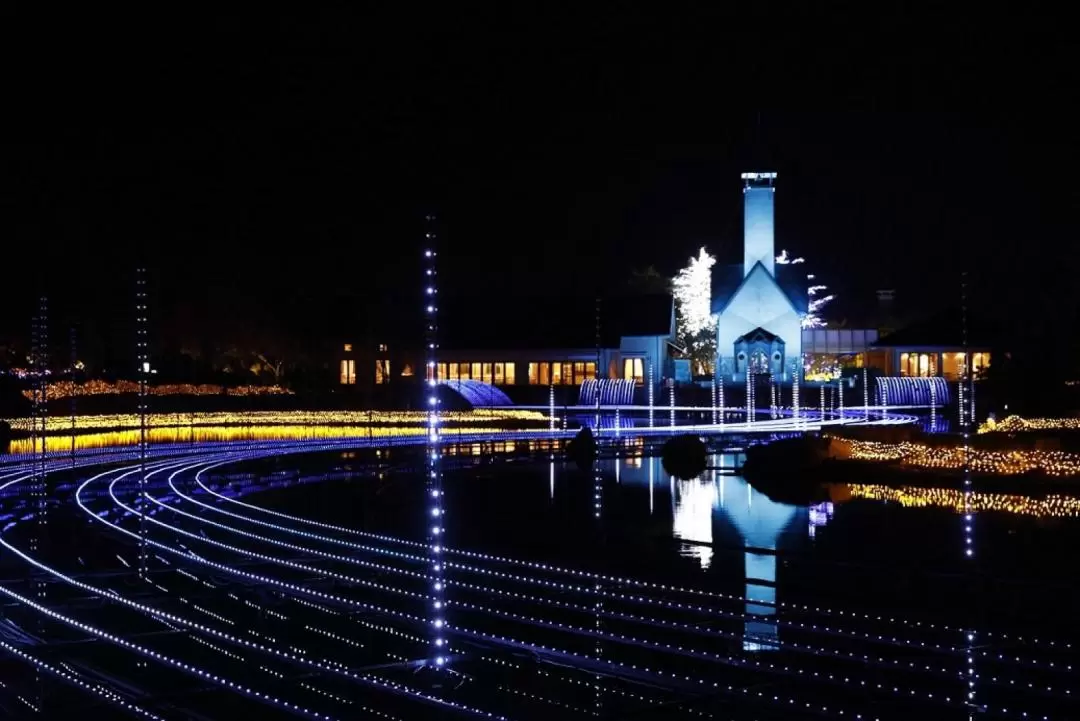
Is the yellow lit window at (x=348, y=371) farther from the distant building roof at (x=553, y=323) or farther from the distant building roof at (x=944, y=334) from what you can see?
the distant building roof at (x=944, y=334)

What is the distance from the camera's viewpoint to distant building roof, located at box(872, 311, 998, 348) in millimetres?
64688

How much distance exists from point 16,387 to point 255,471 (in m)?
24.0

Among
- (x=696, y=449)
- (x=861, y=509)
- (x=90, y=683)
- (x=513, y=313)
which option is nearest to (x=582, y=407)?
(x=513, y=313)

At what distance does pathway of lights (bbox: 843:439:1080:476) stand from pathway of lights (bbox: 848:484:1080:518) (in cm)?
122

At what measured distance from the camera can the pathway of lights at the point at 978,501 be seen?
1714 centimetres

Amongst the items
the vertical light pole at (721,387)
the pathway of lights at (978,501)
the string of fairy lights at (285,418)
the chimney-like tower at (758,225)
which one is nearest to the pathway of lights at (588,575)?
the pathway of lights at (978,501)

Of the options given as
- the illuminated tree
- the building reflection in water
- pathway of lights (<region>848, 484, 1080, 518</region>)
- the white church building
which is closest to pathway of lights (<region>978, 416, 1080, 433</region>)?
pathway of lights (<region>848, 484, 1080, 518</region>)

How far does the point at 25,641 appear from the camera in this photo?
9.45 metres

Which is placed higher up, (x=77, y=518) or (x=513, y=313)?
(x=513, y=313)

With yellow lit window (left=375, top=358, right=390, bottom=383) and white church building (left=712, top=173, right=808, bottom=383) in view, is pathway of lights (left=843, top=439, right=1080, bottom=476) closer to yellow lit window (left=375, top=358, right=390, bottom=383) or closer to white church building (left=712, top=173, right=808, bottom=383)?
white church building (left=712, top=173, right=808, bottom=383)

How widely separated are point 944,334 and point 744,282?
1136 cm

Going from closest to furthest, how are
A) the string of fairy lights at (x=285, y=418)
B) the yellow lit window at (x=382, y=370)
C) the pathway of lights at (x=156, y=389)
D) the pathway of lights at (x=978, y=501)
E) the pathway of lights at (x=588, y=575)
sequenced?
1. the pathway of lights at (x=588, y=575)
2. the pathway of lights at (x=978, y=501)
3. the string of fairy lights at (x=285, y=418)
4. the pathway of lights at (x=156, y=389)
5. the yellow lit window at (x=382, y=370)

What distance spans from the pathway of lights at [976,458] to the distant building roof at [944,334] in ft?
138

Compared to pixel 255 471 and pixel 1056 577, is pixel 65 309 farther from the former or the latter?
pixel 1056 577
